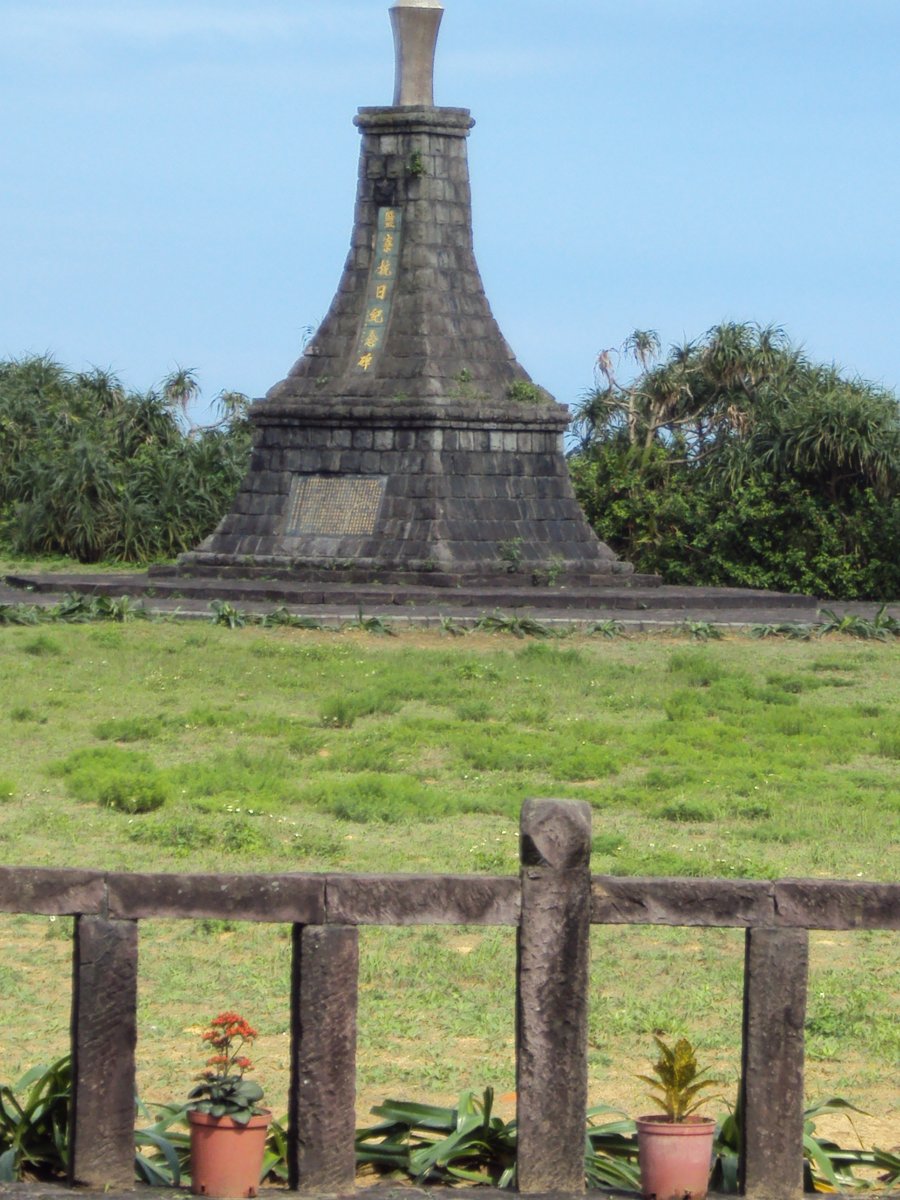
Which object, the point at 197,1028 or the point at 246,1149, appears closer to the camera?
the point at 246,1149

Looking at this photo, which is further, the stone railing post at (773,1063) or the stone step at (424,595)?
the stone step at (424,595)

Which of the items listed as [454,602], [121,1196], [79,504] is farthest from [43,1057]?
[79,504]

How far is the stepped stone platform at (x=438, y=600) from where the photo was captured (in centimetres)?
1909

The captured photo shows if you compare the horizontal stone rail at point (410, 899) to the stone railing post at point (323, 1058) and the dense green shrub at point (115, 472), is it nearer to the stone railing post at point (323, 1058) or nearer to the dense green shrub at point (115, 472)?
the stone railing post at point (323, 1058)

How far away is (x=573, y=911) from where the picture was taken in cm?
485

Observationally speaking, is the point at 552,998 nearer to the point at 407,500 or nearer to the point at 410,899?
the point at 410,899

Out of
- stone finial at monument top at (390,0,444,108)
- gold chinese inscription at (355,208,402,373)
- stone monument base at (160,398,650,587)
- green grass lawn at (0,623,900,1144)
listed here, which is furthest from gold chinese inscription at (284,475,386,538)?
green grass lawn at (0,623,900,1144)

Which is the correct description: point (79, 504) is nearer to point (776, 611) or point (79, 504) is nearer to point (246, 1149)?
point (776, 611)

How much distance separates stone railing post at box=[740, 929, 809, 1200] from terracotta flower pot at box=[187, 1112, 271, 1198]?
3.88 feet

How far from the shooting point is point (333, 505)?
22.3 m

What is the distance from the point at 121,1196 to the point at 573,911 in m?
1.30

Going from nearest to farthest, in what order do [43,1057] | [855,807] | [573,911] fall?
[573,911], [43,1057], [855,807]

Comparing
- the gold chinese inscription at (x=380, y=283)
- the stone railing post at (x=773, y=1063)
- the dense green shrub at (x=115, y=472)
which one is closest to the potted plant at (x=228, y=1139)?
the stone railing post at (x=773, y=1063)

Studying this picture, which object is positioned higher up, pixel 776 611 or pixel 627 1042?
pixel 776 611
